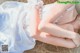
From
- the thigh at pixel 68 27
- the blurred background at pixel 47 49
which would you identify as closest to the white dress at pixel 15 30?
the blurred background at pixel 47 49

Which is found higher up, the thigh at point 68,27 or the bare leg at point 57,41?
the thigh at point 68,27

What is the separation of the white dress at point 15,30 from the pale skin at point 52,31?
0.15 feet

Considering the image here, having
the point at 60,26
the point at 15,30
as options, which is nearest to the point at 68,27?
the point at 60,26

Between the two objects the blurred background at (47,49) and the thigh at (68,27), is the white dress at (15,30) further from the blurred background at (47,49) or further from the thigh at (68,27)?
the thigh at (68,27)

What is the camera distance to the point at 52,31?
84 cm

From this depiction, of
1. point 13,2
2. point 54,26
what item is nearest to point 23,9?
point 13,2

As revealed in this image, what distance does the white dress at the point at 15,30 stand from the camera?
Answer: 3.04 ft

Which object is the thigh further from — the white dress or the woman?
the white dress

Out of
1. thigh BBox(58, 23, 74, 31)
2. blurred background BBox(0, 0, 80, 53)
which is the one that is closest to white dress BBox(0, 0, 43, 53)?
blurred background BBox(0, 0, 80, 53)

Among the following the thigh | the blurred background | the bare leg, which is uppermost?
the thigh

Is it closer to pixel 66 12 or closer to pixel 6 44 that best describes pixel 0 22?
pixel 6 44

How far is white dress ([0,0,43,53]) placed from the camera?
93cm

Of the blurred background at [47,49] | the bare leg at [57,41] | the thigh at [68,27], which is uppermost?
the thigh at [68,27]

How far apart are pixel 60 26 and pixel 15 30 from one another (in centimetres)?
17
